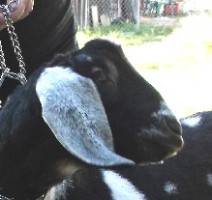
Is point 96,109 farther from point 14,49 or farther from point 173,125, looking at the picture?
point 14,49

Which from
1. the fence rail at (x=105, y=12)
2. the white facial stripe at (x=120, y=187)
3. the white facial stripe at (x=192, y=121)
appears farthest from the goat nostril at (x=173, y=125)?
the fence rail at (x=105, y=12)

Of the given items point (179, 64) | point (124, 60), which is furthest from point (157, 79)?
point (124, 60)

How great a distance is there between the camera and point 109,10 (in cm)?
863

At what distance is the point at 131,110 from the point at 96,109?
16 centimetres

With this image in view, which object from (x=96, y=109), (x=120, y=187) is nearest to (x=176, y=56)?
(x=120, y=187)

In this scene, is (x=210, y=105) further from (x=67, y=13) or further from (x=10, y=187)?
→ (x=10, y=187)

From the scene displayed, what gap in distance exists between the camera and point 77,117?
1.42 meters

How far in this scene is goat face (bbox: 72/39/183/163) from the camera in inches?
62.2

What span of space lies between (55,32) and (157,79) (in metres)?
3.20

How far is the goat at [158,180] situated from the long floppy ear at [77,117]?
373 mm

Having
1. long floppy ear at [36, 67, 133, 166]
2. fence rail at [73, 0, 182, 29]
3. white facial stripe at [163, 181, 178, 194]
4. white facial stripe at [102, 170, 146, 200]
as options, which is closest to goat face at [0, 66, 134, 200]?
long floppy ear at [36, 67, 133, 166]

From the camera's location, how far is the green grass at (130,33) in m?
7.11

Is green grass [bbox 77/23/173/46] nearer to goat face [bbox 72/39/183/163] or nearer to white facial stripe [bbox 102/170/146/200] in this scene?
white facial stripe [bbox 102/170/146/200]

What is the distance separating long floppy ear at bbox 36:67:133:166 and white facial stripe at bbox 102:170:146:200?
1.48 ft
